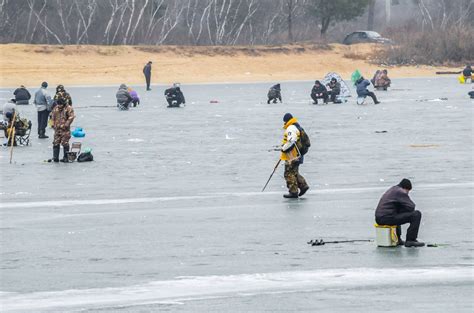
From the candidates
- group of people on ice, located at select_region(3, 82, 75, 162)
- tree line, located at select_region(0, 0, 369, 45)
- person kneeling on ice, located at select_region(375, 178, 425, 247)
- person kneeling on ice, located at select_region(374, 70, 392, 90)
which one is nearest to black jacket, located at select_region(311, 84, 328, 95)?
person kneeling on ice, located at select_region(374, 70, 392, 90)

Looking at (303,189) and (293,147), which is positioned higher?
(293,147)

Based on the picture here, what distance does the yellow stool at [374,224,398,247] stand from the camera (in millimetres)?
16734

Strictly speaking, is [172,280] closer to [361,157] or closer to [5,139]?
[361,157]

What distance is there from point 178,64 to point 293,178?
209ft

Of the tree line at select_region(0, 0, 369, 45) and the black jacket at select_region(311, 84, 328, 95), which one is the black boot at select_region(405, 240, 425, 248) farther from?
the tree line at select_region(0, 0, 369, 45)

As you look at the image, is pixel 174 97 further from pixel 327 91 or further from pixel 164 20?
pixel 164 20

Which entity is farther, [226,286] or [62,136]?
[62,136]

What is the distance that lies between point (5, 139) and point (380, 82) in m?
34.2

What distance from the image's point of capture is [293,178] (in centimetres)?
2230

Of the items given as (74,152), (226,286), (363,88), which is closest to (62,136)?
(74,152)

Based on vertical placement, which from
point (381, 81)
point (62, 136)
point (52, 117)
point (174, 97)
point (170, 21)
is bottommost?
point (62, 136)

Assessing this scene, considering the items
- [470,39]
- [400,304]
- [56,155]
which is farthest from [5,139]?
[470,39]

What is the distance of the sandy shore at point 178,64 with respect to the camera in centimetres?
8050

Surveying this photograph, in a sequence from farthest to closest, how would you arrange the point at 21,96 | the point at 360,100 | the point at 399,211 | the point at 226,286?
1. the point at 21,96
2. the point at 360,100
3. the point at 399,211
4. the point at 226,286
